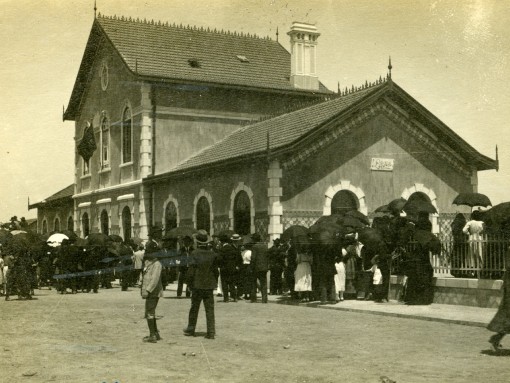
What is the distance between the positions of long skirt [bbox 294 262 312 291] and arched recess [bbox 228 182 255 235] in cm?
506

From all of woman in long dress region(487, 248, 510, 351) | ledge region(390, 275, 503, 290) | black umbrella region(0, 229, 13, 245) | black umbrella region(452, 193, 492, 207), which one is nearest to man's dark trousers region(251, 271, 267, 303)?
ledge region(390, 275, 503, 290)

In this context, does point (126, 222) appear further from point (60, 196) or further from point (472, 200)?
point (472, 200)

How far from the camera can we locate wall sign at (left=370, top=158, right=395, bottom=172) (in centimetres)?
2356

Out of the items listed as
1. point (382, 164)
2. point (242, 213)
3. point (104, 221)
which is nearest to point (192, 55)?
point (104, 221)

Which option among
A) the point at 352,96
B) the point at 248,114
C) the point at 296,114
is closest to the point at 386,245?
the point at 352,96

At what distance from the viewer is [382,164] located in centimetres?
2370

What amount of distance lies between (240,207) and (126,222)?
10.4m

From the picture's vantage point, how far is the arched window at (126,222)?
33062mm

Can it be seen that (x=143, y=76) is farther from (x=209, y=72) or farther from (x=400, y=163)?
(x=400, y=163)

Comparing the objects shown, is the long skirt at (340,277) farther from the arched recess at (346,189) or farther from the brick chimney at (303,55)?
the brick chimney at (303,55)

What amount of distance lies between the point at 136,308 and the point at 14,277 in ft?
17.3

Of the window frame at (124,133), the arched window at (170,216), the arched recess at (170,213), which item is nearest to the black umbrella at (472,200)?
the arched recess at (170,213)

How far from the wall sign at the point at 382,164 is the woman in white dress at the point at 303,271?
19.8 ft

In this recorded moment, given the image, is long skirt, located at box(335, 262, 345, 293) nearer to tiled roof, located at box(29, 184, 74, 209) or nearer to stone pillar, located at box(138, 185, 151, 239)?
stone pillar, located at box(138, 185, 151, 239)
